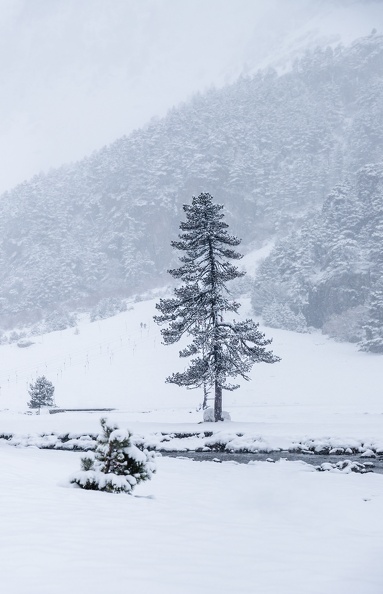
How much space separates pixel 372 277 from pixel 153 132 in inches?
3466

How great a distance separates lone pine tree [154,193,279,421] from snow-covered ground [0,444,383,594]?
7.41m

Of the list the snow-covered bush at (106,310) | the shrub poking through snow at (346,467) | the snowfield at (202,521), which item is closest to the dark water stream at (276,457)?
the shrub poking through snow at (346,467)

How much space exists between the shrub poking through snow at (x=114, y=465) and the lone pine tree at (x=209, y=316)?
1010 centimetres

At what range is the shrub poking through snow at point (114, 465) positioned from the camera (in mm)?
9344

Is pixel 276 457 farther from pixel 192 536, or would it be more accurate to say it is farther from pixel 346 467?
pixel 192 536

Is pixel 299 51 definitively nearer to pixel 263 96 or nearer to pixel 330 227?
pixel 263 96

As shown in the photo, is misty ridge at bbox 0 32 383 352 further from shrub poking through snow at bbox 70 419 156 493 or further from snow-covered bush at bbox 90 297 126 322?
shrub poking through snow at bbox 70 419 156 493

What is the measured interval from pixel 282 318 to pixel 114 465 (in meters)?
53.9

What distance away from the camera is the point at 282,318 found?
A: 6166cm

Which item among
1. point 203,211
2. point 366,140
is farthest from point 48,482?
point 366,140

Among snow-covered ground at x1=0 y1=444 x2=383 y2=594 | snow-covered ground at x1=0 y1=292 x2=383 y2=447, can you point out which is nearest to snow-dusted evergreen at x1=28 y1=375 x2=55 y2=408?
snow-covered ground at x1=0 y1=292 x2=383 y2=447

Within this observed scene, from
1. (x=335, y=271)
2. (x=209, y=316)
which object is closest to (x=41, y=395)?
(x=209, y=316)

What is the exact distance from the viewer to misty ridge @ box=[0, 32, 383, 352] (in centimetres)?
10106

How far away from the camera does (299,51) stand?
196 meters
